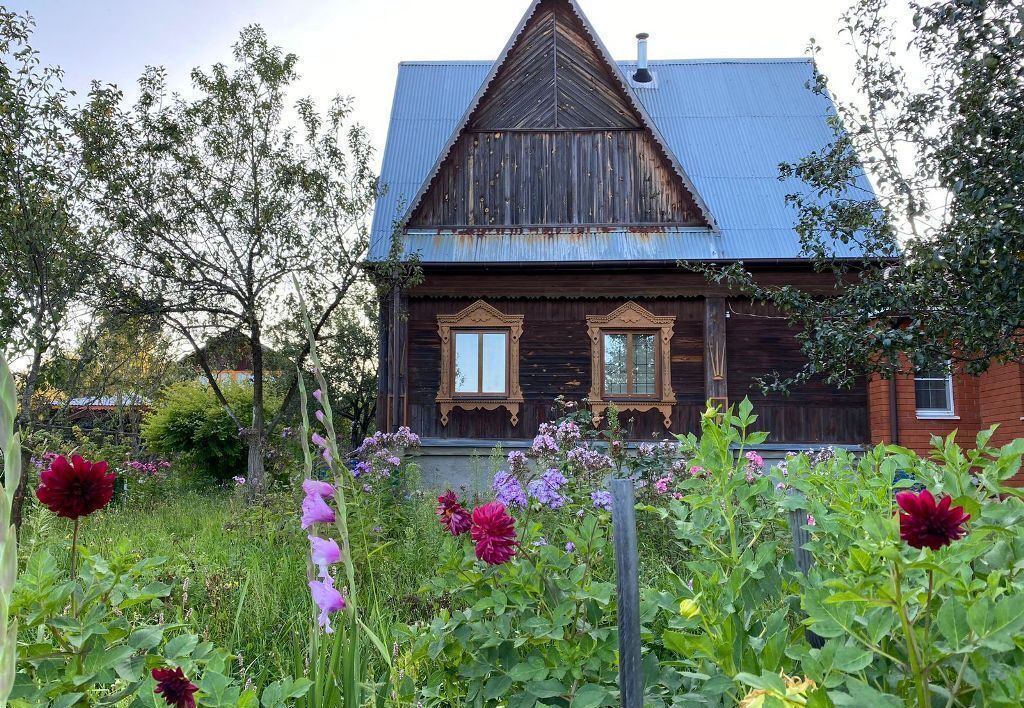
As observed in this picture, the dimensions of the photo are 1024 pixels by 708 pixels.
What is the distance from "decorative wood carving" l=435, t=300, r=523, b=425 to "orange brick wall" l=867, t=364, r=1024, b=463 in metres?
5.58

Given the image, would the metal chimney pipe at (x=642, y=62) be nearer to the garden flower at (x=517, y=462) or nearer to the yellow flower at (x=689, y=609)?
the garden flower at (x=517, y=462)

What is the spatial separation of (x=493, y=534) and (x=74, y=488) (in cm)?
94

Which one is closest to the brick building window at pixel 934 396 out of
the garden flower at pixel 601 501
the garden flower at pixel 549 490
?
the garden flower at pixel 601 501

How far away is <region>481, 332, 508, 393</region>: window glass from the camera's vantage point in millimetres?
11914

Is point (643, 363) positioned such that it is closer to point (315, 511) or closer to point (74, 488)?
point (74, 488)

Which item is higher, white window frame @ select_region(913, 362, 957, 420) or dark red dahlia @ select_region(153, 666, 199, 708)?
white window frame @ select_region(913, 362, 957, 420)

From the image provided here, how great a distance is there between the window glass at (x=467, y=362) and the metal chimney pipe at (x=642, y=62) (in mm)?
6996

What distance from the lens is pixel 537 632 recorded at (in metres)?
1.85

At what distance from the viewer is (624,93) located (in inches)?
476

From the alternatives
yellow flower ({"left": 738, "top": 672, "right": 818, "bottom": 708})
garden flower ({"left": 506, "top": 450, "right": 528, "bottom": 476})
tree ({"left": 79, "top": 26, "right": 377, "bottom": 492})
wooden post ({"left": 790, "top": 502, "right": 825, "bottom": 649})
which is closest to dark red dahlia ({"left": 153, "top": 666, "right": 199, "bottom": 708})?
yellow flower ({"left": 738, "top": 672, "right": 818, "bottom": 708})

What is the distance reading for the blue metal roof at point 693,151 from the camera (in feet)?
38.6

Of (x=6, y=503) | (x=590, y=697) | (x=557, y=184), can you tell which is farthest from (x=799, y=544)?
(x=557, y=184)

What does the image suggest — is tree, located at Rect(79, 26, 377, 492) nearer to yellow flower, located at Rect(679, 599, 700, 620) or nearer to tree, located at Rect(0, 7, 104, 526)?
tree, located at Rect(0, 7, 104, 526)

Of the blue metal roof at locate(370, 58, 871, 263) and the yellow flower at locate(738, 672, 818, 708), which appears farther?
the blue metal roof at locate(370, 58, 871, 263)
